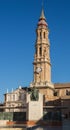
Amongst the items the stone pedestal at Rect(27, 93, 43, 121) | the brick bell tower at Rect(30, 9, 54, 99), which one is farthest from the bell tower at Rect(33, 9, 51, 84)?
the stone pedestal at Rect(27, 93, 43, 121)

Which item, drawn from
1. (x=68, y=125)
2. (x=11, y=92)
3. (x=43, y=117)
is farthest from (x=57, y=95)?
(x=68, y=125)

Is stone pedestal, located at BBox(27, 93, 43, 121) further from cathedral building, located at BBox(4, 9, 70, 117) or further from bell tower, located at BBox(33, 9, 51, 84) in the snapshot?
bell tower, located at BBox(33, 9, 51, 84)

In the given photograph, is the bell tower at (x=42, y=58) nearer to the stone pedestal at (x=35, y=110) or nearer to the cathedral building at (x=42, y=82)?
the cathedral building at (x=42, y=82)

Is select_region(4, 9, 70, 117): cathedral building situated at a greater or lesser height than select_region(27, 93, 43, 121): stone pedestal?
greater

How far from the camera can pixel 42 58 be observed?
10875 cm

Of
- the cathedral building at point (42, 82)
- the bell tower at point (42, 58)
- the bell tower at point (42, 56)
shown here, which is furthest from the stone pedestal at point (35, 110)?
the bell tower at point (42, 56)

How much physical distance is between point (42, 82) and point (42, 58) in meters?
8.18

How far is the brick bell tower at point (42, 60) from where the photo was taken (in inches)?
4175

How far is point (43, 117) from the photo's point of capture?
6869 cm

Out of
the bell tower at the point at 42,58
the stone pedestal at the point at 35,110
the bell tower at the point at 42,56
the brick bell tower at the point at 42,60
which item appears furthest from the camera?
the bell tower at the point at 42,56

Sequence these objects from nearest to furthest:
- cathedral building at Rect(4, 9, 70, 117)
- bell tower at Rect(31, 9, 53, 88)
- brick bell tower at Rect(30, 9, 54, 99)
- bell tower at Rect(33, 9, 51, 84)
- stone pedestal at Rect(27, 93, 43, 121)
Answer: stone pedestal at Rect(27, 93, 43, 121) → cathedral building at Rect(4, 9, 70, 117) → brick bell tower at Rect(30, 9, 54, 99) → bell tower at Rect(31, 9, 53, 88) → bell tower at Rect(33, 9, 51, 84)

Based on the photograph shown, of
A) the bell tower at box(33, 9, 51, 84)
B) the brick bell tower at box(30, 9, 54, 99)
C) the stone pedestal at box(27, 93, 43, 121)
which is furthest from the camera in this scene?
Answer: the bell tower at box(33, 9, 51, 84)

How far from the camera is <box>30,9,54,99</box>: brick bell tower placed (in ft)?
348

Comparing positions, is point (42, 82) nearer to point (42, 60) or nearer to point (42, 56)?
point (42, 60)
